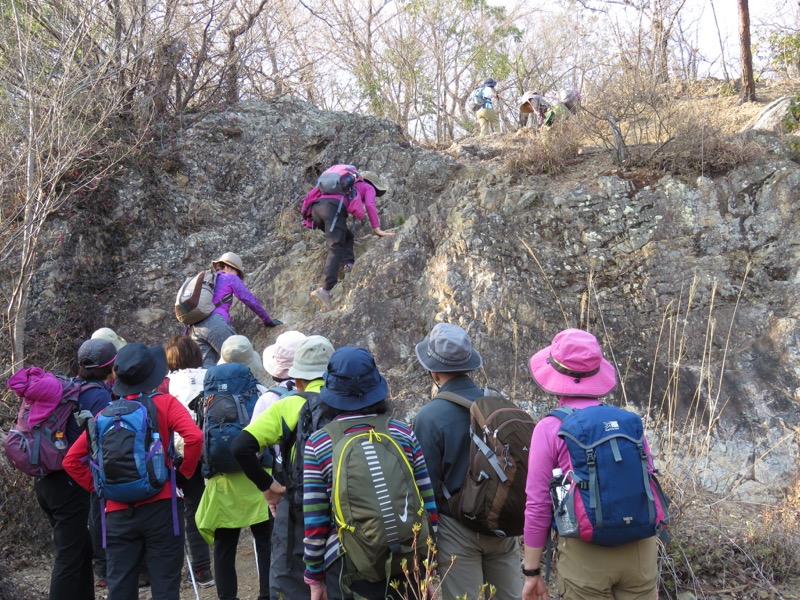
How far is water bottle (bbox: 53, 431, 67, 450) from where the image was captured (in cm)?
389

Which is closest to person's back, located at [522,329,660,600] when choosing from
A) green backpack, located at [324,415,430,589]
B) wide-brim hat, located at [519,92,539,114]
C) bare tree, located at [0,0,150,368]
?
green backpack, located at [324,415,430,589]

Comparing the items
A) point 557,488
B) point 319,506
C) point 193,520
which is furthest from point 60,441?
point 557,488

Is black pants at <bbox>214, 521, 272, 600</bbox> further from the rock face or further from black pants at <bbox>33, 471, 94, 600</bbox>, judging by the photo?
the rock face

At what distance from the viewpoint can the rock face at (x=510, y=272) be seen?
6480 mm

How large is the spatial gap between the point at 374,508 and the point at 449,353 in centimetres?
97

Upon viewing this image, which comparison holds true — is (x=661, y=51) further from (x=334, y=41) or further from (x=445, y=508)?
→ (x=445, y=508)

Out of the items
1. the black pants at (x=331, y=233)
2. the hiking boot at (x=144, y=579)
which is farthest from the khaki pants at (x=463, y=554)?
the black pants at (x=331, y=233)

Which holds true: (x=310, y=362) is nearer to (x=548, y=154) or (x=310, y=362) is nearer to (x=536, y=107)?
(x=548, y=154)

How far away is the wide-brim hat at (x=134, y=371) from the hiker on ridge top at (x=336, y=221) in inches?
163

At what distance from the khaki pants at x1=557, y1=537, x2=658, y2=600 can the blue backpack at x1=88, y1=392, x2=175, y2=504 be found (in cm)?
205

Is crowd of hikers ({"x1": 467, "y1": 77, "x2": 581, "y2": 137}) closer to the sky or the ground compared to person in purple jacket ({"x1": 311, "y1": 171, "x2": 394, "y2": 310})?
closer to the sky

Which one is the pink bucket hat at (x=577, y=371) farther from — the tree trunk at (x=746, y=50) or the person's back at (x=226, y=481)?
the tree trunk at (x=746, y=50)

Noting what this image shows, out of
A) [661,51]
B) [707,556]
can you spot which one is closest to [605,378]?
[707,556]

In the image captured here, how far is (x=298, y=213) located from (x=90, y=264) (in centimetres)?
279
